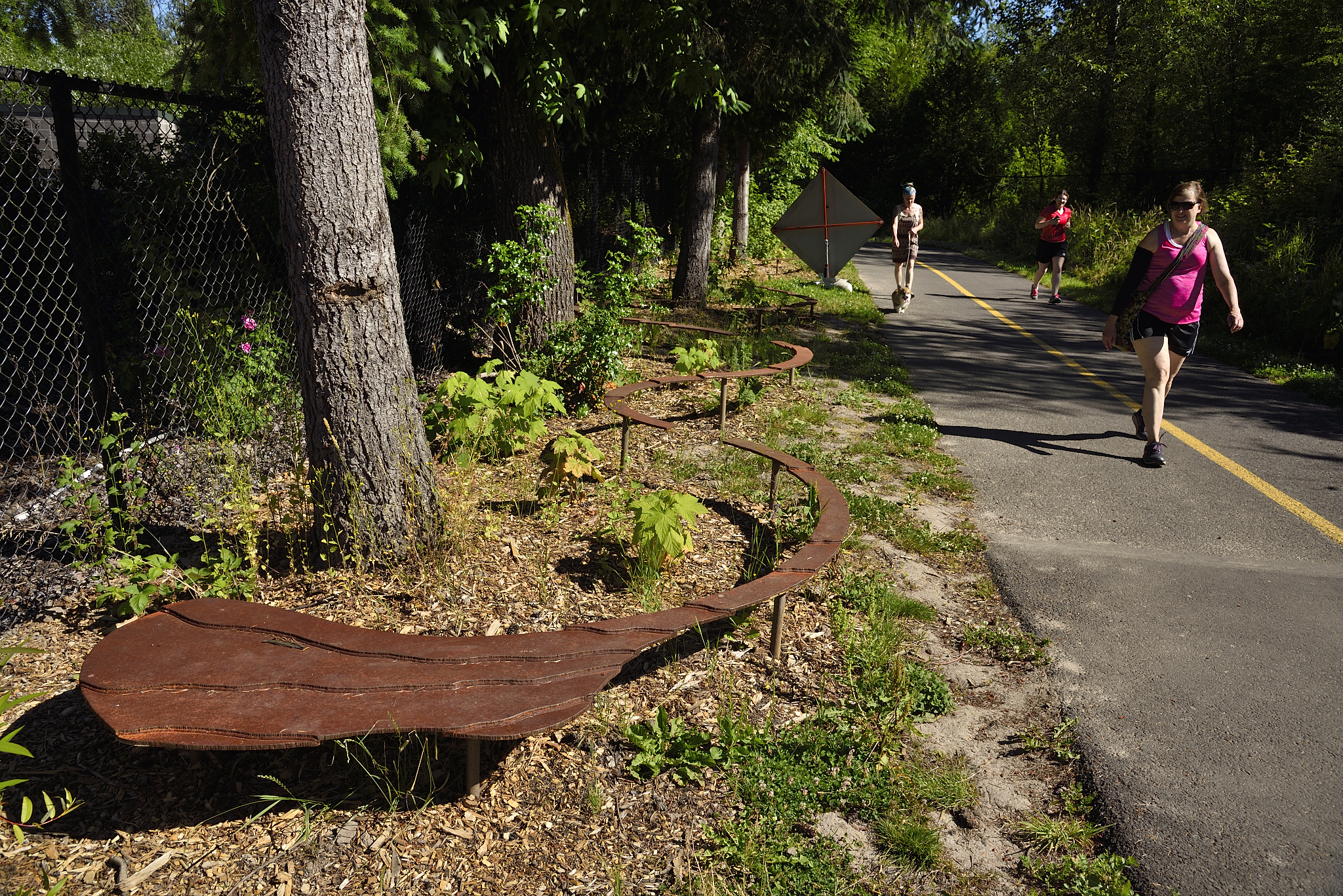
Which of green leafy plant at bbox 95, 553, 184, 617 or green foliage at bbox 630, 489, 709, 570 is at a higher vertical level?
green foliage at bbox 630, 489, 709, 570

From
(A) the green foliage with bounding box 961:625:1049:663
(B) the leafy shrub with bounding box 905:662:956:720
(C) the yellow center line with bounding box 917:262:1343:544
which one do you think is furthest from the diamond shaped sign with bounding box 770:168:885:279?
(B) the leafy shrub with bounding box 905:662:956:720

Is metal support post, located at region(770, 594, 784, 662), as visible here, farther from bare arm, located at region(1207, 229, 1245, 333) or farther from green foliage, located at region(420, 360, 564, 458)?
bare arm, located at region(1207, 229, 1245, 333)

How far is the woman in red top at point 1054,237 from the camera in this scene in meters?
14.5

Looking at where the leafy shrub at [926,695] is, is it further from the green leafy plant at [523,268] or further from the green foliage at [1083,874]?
the green leafy plant at [523,268]

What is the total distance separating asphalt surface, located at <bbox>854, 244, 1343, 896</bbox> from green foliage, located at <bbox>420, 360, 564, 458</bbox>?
293 centimetres

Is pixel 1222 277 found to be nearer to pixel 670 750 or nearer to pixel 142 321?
pixel 670 750

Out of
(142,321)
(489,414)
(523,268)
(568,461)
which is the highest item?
(523,268)

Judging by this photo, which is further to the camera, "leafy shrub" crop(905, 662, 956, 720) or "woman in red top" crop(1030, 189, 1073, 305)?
"woman in red top" crop(1030, 189, 1073, 305)

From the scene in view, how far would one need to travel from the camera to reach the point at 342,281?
147 inches

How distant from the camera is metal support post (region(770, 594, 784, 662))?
3.51m

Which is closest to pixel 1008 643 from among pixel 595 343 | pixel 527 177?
pixel 595 343

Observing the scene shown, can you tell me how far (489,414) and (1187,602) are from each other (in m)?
4.05

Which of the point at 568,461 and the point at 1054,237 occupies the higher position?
the point at 1054,237

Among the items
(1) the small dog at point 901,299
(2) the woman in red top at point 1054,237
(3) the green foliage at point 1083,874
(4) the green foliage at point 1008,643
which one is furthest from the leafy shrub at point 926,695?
(2) the woman in red top at point 1054,237
